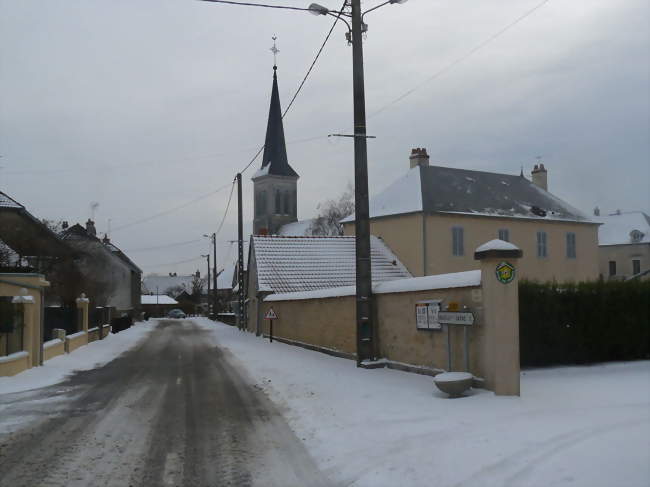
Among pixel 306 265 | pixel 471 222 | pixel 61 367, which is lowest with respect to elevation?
pixel 61 367

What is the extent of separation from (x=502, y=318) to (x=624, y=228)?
5778 centimetres

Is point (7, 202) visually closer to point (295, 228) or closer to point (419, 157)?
point (419, 157)

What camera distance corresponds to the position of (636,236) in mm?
60000

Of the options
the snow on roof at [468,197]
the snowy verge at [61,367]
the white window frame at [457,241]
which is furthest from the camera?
the snow on roof at [468,197]

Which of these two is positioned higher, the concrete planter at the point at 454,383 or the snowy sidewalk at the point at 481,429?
the concrete planter at the point at 454,383

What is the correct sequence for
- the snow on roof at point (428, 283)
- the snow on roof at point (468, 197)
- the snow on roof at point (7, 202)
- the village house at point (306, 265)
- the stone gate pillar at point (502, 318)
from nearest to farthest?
the stone gate pillar at point (502, 318)
the snow on roof at point (428, 283)
the village house at point (306, 265)
the snow on roof at point (7, 202)
the snow on roof at point (468, 197)

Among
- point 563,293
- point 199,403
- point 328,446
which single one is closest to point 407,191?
point 563,293

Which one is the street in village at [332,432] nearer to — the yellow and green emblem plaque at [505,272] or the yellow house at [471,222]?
the yellow and green emblem plaque at [505,272]

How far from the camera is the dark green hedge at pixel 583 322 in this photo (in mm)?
12438

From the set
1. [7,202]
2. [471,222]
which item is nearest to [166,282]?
[7,202]

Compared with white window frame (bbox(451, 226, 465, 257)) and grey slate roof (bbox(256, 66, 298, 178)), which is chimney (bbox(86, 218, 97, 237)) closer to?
grey slate roof (bbox(256, 66, 298, 178))

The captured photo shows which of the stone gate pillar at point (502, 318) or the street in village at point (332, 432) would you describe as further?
the stone gate pillar at point (502, 318)

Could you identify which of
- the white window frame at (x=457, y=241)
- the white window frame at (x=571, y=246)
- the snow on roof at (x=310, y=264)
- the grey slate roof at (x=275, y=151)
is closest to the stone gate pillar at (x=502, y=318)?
the snow on roof at (x=310, y=264)

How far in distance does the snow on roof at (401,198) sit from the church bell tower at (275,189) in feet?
160
